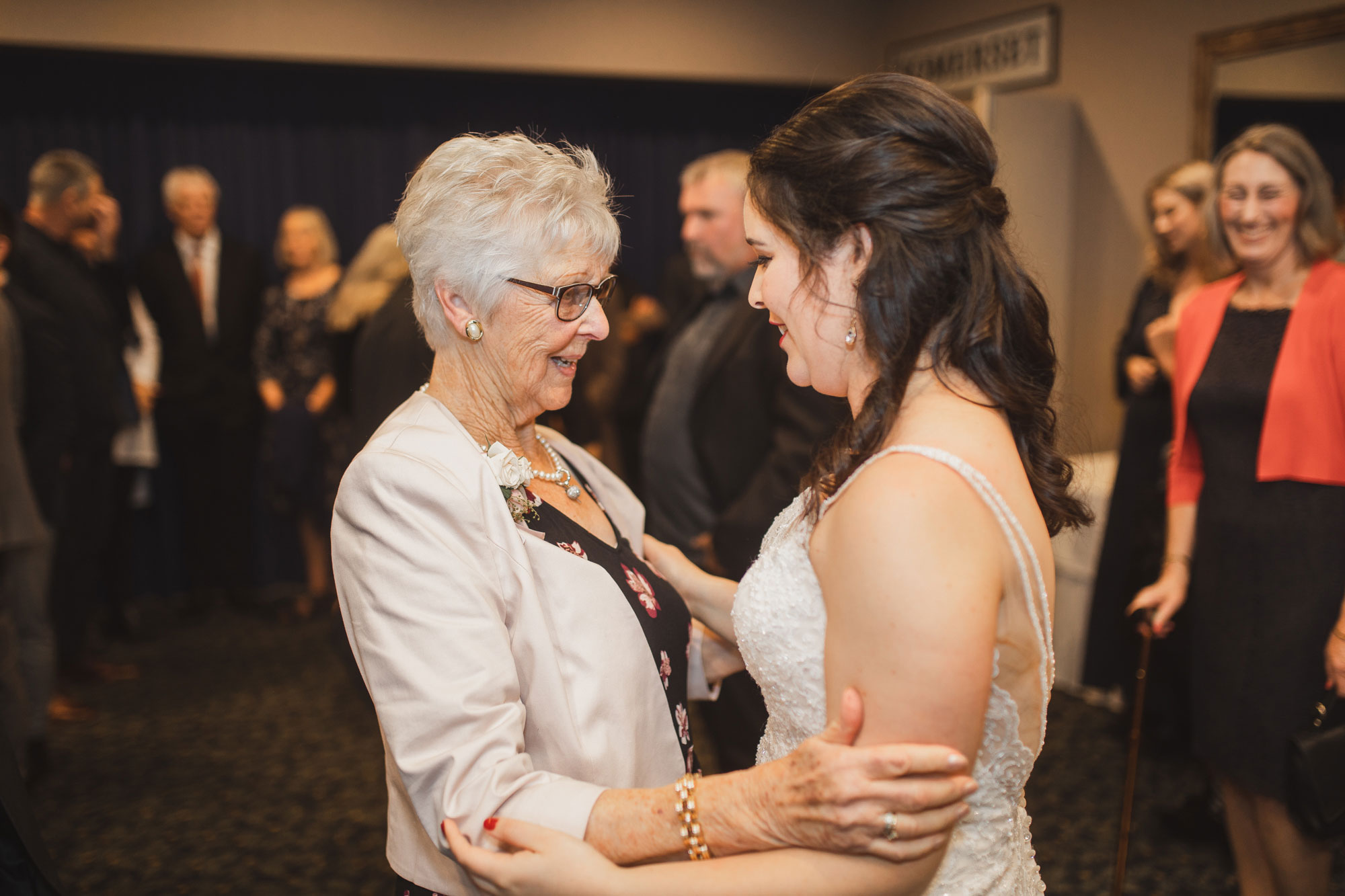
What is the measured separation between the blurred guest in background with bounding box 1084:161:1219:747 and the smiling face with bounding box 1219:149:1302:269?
853 millimetres

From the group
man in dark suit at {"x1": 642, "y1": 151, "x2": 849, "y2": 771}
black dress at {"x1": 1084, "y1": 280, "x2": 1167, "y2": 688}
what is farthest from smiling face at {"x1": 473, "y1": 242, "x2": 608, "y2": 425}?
black dress at {"x1": 1084, "y1": 280, "x2": 1167, "y2": 688}

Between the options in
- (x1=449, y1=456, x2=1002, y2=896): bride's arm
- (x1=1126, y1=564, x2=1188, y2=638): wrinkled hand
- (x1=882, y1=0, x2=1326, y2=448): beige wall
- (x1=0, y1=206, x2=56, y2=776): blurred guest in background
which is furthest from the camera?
(x1=882, y1=0, x2=1326, y2=448): beige wall

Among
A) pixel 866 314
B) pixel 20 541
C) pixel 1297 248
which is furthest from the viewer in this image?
pixel 20 541

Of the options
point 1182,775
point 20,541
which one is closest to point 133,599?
point 20,541

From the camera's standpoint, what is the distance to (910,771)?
3.13 ft

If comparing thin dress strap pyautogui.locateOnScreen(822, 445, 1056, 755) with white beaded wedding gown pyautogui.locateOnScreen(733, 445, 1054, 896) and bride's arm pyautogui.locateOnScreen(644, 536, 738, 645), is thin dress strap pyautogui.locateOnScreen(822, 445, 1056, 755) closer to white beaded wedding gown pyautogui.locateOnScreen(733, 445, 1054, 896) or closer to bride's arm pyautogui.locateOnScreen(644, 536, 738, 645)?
white beaded wedding gown pyautogui.locateOnScreen(733, 445, 1054, 896)

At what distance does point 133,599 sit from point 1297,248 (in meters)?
5.35

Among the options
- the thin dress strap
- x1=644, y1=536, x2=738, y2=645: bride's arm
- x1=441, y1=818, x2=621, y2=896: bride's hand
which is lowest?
x1=441, y1=818, x2=621, y2=896: bride's hand

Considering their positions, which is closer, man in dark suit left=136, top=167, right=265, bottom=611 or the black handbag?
the black handbag

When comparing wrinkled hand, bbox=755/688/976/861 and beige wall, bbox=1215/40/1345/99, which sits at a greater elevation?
beige wall, bbox=1215/40/1345/99

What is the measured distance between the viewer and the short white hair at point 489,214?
1.30 metres

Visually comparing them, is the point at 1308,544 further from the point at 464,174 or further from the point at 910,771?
the point at 464,174

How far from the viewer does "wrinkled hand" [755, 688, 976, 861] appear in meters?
0.96

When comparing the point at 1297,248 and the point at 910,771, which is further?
the point at 1297,248
